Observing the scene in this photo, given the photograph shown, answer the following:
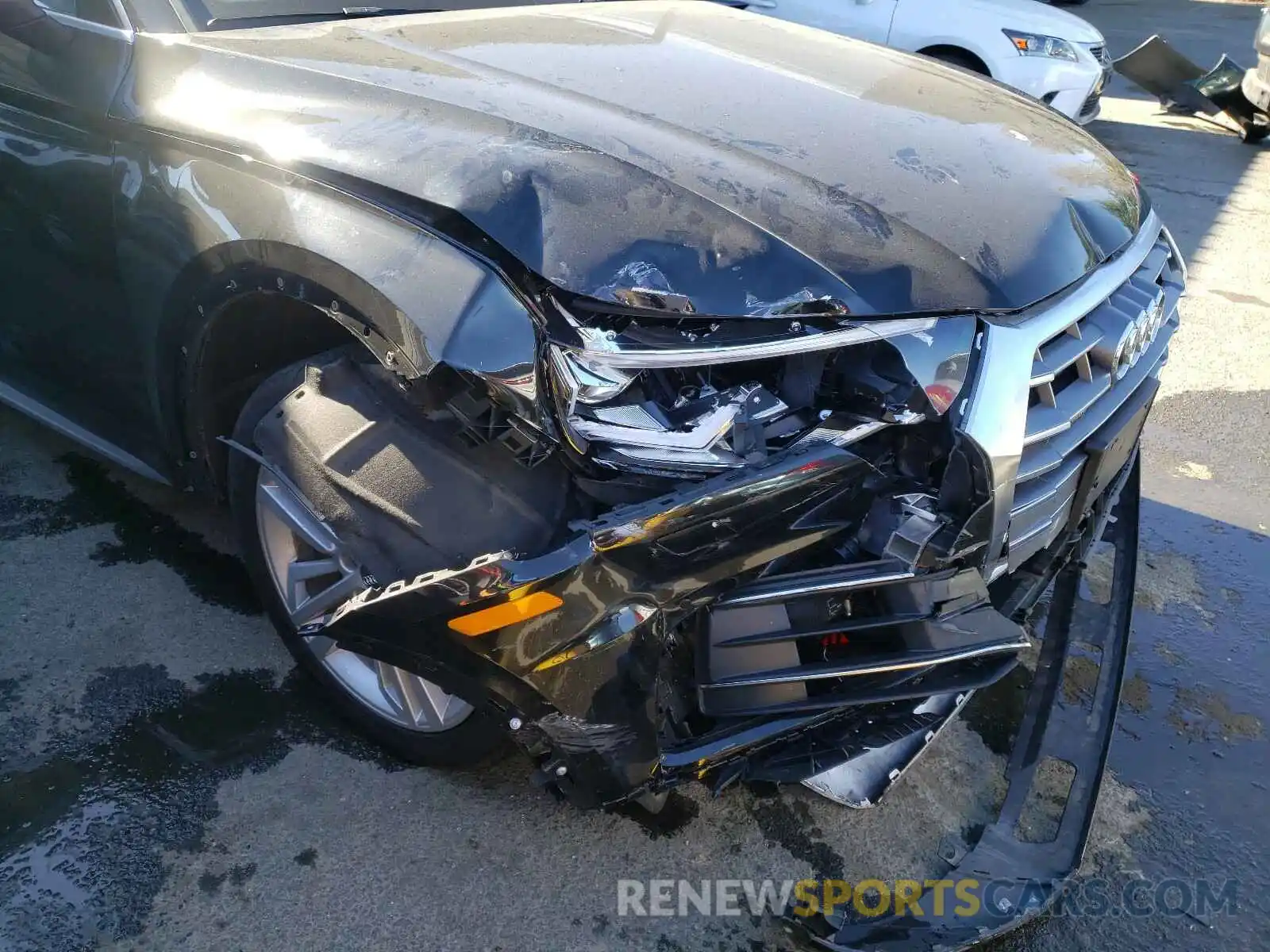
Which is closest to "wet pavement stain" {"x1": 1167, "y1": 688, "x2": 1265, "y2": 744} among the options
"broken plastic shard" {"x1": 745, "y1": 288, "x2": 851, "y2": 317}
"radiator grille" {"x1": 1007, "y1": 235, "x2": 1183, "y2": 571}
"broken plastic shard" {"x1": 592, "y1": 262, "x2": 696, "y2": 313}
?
"radiator grille" {"x1": 1007, "y1": 235, "x2": 1183, "y2": 571}

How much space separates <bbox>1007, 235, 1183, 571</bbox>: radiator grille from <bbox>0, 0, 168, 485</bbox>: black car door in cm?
211

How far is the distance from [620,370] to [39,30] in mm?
1805

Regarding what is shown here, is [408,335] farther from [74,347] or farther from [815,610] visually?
[74,347]

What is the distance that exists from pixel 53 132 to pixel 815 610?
86.5 inches

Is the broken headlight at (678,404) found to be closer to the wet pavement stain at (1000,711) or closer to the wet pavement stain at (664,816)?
the wet pavement stain at (664,816)

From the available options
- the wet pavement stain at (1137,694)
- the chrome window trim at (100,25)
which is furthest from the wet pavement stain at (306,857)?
the wet pavement stain at (1137,694)

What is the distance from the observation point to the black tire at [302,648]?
2.15 metres

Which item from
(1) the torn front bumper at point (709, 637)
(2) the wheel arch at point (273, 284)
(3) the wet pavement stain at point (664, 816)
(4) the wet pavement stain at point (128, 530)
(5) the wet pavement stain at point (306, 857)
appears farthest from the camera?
(4) the wet pavement stain at point (128, 530)

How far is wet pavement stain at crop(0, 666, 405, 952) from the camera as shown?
201 cm

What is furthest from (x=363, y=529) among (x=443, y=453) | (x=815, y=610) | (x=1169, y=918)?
(x=1169, y=918)

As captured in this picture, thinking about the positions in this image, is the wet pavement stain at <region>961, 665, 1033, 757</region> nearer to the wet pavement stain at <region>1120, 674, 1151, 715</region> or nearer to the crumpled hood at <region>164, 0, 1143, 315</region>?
the wet pavement stain at <region>1120, 674, 1151, 715</region>

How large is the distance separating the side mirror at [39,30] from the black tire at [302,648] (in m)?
1.02

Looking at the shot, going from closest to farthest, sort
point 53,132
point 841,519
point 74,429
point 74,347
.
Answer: point 841,519, point 53,132, point 74,347, point 74,429

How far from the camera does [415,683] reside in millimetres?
2164
